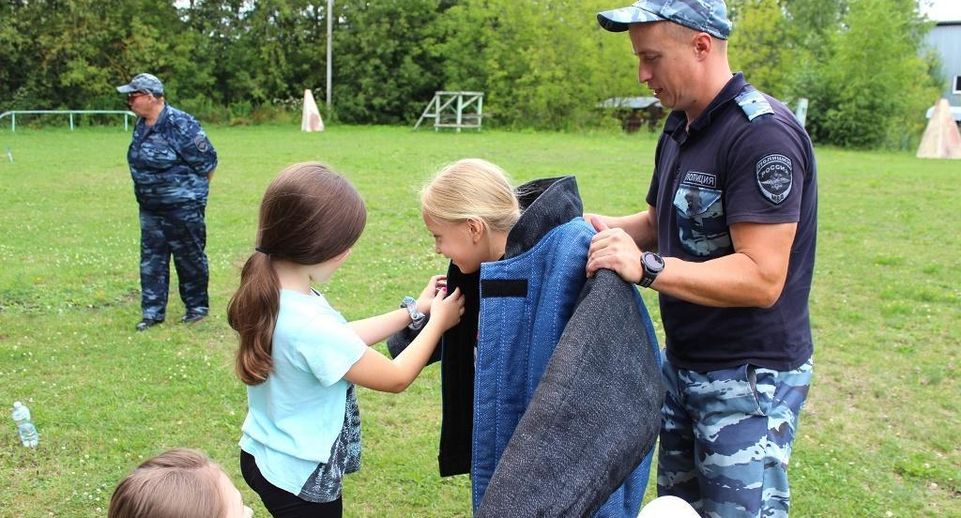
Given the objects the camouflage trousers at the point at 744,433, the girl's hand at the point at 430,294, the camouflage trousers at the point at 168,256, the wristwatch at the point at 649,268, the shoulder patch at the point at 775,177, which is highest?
the shoulder patch at the point at 775,177

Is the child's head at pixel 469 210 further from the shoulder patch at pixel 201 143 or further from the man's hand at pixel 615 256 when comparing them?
the shoulder patch at pixel 201 143

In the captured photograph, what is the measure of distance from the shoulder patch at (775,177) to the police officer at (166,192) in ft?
19.3

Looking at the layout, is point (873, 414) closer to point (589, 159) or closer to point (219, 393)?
point (219, 393)

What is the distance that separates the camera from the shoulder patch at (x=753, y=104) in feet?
7.78

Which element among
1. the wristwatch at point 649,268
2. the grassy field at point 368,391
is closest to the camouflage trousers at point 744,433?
the wristwatch at point 649,268

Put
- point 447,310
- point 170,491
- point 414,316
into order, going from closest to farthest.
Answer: point 170,491
point 447,310
point 414,316

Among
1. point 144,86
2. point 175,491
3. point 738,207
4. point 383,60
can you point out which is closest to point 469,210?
point 738,207

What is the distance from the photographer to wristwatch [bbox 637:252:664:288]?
7.32ft

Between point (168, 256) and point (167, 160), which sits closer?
point (167, 160)

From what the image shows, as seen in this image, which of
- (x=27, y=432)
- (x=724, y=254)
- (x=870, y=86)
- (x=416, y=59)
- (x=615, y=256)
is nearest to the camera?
(x=615, y=256)

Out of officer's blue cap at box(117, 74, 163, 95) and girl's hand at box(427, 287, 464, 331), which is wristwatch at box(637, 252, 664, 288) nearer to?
girl's hand at box(427, 287, 464, 331)

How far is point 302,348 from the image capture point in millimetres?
2420

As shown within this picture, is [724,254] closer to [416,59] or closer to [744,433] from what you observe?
[744,433]

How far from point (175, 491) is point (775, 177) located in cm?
179
